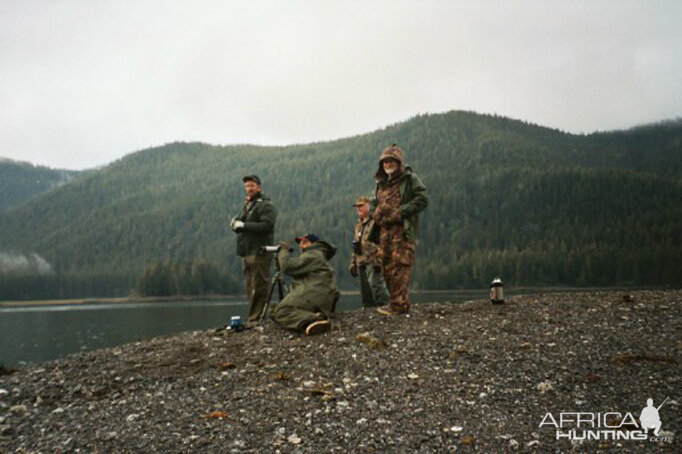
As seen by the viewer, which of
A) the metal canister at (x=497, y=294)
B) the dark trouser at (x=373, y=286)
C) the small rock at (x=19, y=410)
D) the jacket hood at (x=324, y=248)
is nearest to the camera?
the small rock at (x=19, y=410)

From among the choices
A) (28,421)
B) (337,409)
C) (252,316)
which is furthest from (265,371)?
(252,316)

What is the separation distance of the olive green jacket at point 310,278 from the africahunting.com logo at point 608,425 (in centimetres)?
544

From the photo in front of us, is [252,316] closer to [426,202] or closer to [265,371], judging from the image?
[265,371]

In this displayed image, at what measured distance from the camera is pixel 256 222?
1214 centimetres

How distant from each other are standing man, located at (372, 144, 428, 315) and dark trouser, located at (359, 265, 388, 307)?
2.37m

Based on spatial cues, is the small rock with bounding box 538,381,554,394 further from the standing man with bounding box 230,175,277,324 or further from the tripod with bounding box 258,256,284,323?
the standing man with bounding box 230,175,277,324

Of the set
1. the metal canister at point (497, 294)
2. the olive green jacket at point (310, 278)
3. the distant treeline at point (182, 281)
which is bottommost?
the distant treeline at point (182, 281)

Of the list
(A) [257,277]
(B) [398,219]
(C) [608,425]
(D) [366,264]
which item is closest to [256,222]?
(A) [257,277]

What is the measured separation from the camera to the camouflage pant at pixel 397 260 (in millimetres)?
10875

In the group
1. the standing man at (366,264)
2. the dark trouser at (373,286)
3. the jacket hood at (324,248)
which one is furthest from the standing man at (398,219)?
the dark trouser at (373,286)

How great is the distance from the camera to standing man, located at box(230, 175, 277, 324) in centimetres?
1217

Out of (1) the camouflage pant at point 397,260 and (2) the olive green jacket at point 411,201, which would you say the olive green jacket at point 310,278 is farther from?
(2) the olive green jacket at point 411,201

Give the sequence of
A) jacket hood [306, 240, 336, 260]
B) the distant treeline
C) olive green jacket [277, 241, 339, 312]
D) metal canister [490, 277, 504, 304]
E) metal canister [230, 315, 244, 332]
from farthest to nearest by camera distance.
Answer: the distant treeline → metal canister [490, 277, 504, 304] → metal canister [230, 315, 244, 332] → jacket hood [306, 240, 336, 260] → olive green jacket [277, 241, 339, 312]

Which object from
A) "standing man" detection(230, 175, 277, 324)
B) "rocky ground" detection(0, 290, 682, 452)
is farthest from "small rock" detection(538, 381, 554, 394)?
"standing man" detection(230, 175, 277, 324)
